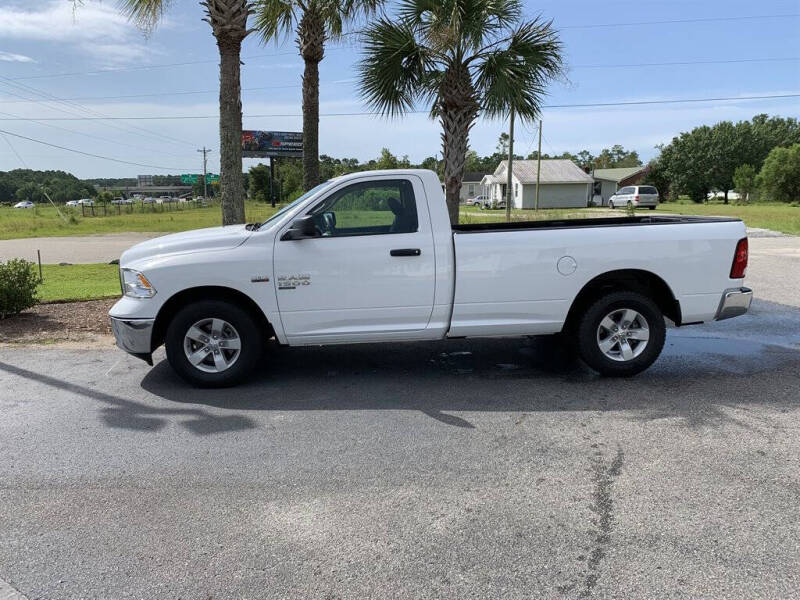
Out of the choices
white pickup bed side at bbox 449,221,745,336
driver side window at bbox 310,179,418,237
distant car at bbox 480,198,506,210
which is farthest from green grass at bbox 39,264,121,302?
distant car at bbox 480,198,506,210

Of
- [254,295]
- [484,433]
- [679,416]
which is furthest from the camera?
[254,295]

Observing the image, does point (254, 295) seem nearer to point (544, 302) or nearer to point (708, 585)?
point (544, 302)

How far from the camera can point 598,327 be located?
5598mm

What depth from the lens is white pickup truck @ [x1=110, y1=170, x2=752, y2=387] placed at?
5.28 meters

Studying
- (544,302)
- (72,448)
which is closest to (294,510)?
(72,448)

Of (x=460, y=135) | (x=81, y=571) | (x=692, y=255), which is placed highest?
(x=460, y=135)

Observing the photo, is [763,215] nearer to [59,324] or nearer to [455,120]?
[455,120]

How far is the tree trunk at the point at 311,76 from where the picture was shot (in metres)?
11.6

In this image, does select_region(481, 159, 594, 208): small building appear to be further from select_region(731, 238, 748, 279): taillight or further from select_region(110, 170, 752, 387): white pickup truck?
select_region(110, 170, 752, 387): white pickup truck

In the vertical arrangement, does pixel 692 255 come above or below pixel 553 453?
above

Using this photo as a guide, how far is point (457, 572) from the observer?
2805mm

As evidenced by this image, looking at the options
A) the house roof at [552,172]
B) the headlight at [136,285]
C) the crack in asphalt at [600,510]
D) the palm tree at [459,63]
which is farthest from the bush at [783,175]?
the headlight at [136,285]

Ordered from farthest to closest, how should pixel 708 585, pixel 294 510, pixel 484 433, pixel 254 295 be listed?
pixel 254 295 < pixel 484 433 < pixel 294 510 < pixel 708 585

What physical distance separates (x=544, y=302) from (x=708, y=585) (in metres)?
3.10
